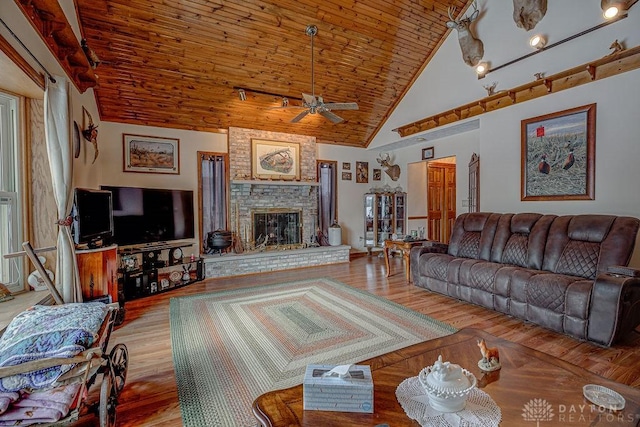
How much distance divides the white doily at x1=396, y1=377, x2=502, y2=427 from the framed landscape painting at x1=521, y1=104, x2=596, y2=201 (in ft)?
12.1

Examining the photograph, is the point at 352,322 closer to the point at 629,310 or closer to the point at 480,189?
the point at 629,310

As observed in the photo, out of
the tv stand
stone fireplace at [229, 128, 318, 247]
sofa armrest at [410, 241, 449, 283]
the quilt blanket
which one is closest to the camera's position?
the quilt blanket

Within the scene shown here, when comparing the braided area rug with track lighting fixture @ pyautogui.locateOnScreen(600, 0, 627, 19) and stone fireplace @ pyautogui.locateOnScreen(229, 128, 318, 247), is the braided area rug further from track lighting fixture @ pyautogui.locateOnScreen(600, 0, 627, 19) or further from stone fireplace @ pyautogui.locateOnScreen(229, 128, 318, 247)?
track lighting fixture @ pyautogui.locateOnScreen(600, 0, 627, 19)

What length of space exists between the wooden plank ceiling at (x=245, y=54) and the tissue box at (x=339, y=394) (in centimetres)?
443

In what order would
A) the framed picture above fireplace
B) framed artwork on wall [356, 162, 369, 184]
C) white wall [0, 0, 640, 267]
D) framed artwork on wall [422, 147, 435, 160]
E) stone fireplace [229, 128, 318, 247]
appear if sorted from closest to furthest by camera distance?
1. white wall [0, 0, 640, 267]
2. stone fireplace [229, 128, 318, 247]
3. the framed picture above fireplace
4. framed artwork on wall [422, 147, 435, 160]
5. framed artwork on wall [356, 162, 369, 184]

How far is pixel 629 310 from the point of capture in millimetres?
2586

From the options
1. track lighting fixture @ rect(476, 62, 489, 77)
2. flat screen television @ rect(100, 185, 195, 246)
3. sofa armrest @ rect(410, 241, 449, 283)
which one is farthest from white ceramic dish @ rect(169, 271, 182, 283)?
track lighting fixture @ rect(476, 62, 489, 77)

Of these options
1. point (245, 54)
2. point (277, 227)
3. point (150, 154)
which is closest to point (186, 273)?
point (277, 227)

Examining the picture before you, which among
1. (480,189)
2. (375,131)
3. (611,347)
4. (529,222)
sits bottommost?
(611,347)

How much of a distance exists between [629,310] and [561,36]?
3.44m

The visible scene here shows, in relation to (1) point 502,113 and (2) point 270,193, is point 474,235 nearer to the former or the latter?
(1) point 502,113

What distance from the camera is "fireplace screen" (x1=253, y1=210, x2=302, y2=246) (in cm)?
625

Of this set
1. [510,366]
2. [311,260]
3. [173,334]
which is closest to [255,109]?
[311,260]

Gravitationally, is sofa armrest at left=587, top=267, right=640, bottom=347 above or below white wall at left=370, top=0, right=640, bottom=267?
below
